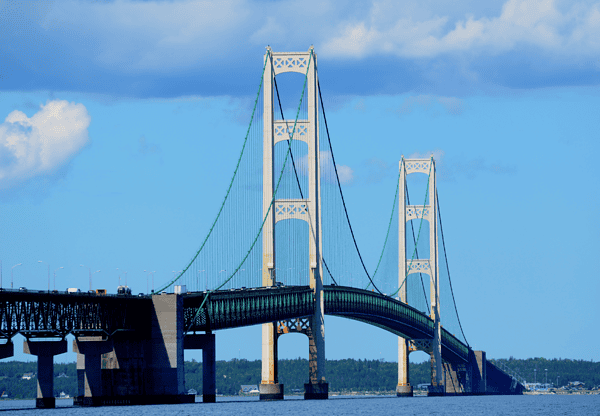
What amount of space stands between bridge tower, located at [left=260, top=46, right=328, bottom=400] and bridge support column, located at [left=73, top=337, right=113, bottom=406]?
1764 cm

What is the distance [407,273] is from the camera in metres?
138

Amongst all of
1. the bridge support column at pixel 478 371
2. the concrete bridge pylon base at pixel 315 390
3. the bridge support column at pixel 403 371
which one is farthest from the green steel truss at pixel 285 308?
the bridge support column at pixel 478 371

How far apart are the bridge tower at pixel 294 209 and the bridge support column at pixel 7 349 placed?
85.9ft

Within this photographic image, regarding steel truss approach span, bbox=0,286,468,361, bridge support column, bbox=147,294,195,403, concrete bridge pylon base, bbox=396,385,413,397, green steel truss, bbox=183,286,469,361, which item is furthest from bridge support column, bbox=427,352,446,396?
bridge support column, bbox=147,294,195,403

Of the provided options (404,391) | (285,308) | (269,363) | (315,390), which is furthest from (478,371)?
(285,308)

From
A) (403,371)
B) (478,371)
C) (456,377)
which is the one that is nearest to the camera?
(403,371)

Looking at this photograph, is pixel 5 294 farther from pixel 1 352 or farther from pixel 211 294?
pixel 211 294

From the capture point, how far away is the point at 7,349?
67250 mm

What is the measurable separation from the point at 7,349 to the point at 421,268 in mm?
80494

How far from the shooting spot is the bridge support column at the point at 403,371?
134m

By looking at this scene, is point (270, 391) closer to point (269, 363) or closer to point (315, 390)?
point (269, 363)

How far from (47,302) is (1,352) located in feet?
14.2

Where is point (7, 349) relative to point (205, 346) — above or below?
below

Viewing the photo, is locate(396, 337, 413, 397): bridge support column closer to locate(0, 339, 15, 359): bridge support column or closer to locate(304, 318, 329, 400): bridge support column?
locate(304, 318, 329, 400): bridge support column
